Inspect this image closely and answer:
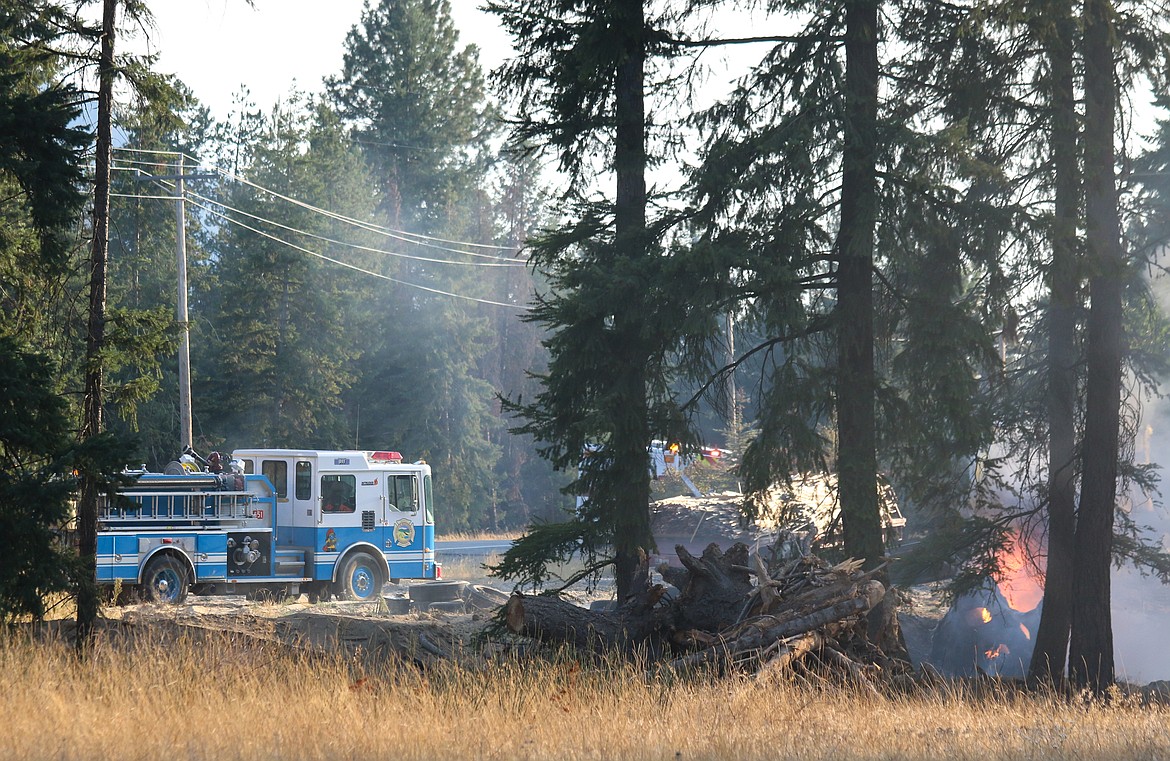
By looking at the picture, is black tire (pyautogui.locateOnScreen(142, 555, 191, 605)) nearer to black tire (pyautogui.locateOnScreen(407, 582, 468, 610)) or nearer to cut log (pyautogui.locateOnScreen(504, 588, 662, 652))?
black tire (pyautogui.locateOnScreen(407, 582, 468, 610))

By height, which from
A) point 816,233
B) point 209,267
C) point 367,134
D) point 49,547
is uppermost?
point 367,134

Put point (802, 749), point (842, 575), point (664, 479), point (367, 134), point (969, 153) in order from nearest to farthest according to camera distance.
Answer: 1. point (802, 749)
2. point (842, 575)
3. point (969, 153)
4. point (664, 479)
5. point (367, 134)

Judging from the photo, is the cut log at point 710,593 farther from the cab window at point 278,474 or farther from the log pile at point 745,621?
the cab window at point 278,474

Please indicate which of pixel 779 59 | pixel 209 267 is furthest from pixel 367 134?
pixel 779 59

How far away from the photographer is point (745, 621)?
1094 centimetres

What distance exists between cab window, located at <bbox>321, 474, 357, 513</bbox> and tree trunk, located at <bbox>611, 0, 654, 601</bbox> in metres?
9.40

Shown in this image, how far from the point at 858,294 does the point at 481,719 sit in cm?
764

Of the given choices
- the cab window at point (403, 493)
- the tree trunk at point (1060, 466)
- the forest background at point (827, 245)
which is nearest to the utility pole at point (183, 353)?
the cab window at point (403, 493)

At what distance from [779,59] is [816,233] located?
219cm

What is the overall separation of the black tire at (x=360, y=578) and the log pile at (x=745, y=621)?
1044 cm

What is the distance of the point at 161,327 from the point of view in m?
11.8

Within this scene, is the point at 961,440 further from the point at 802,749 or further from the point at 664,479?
the point at 664,479

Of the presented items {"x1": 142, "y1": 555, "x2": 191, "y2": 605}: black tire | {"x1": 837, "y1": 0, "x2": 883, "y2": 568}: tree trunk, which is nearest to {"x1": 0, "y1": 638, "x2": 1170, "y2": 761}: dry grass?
{"x1": 837, "y1": 0, "x2": 883, "y2": 568}: tree trunk

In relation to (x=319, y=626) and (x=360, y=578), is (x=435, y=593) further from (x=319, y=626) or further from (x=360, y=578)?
(x=319, y=626)
